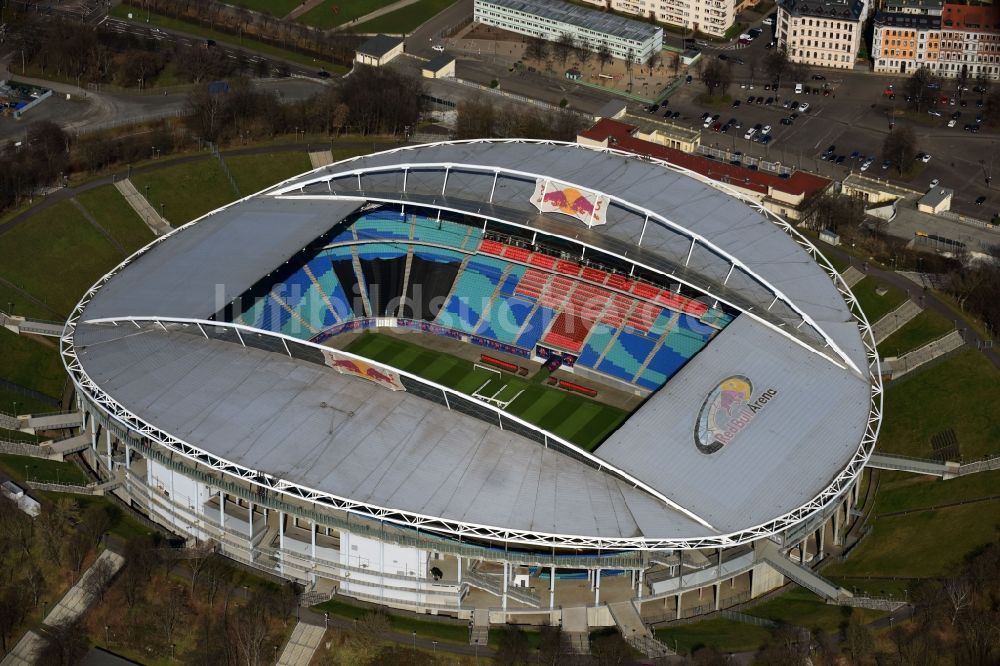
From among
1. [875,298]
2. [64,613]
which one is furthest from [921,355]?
[64,613]

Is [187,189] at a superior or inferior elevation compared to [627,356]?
superior

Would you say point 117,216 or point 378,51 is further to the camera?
point 378,51

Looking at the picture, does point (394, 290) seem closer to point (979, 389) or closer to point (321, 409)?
point (321, 409)

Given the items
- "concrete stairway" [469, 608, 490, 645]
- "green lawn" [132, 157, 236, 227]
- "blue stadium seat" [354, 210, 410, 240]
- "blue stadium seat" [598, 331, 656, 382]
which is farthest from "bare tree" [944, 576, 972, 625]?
"green lawn" [132, 157, 236, 227]

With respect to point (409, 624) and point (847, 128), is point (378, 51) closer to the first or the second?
point (847, 128)

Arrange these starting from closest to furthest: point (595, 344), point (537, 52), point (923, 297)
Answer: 1. point (595, 344)
2. point (923, 297)
3. point (537, 52)

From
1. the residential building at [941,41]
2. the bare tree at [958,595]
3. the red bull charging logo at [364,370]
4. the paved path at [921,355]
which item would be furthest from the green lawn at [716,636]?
the residential building at [941,41]

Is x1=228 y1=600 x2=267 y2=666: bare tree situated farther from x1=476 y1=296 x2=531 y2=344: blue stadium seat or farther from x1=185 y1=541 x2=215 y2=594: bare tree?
x1=476 y1=296 x2=531 y2=344: blue stadium seat

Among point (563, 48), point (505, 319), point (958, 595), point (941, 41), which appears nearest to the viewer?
point (958, 595)
